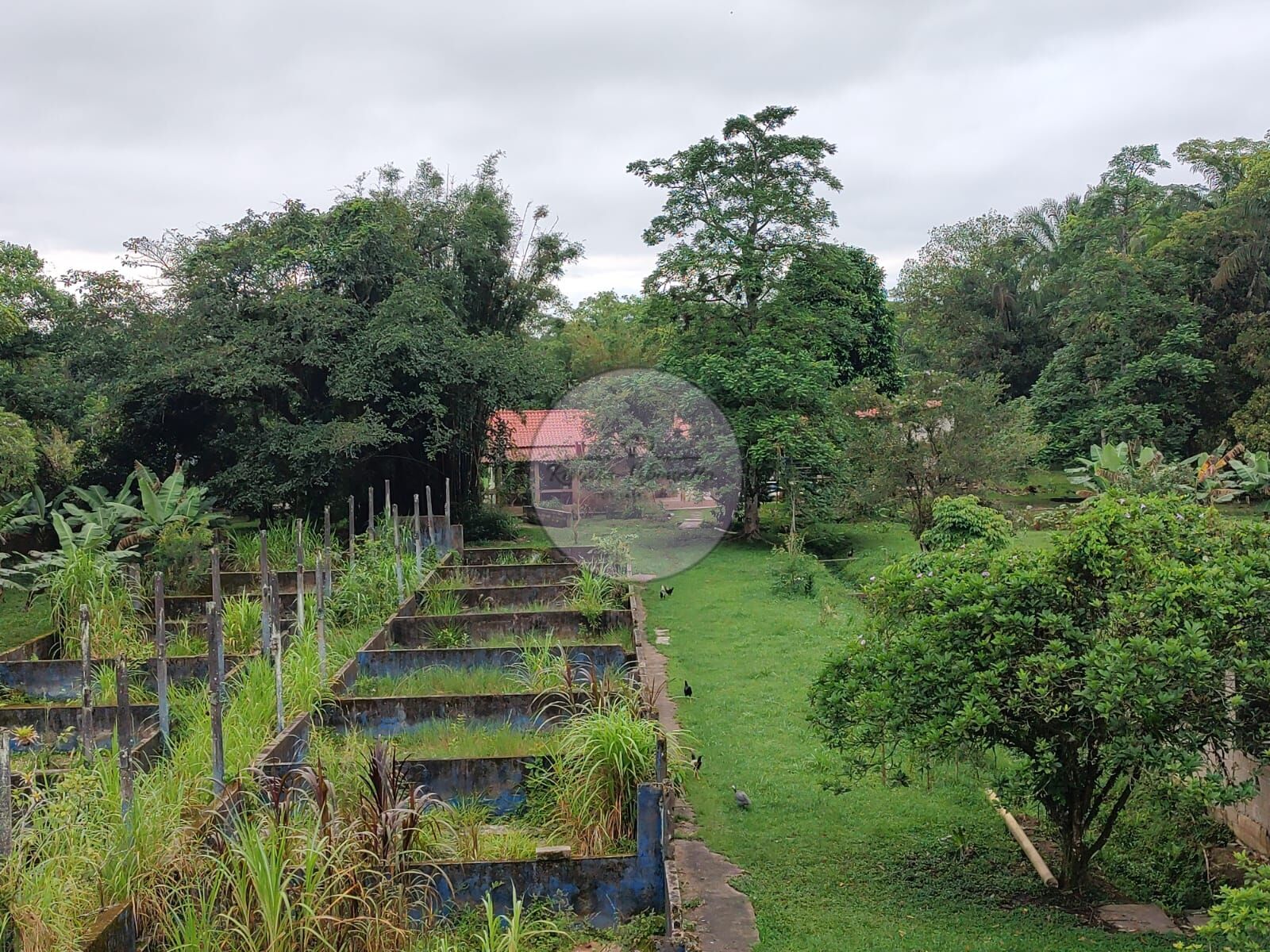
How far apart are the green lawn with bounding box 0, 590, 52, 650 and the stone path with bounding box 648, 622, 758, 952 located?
323 inches

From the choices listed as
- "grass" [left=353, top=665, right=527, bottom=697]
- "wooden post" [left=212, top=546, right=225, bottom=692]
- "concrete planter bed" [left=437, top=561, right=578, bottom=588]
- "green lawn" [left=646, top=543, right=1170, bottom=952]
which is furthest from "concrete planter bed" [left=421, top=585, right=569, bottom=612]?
"wooden post" [left=212, top=546, right=225, bottom=692]

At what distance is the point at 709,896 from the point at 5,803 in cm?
356

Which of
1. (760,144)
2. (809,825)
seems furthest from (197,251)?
(809,825)

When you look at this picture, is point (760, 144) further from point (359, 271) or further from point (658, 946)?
point (658, 946)

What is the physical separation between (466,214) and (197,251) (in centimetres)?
545

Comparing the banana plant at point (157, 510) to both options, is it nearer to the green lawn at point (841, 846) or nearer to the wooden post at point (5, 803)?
the green lawn at point (841, 846)

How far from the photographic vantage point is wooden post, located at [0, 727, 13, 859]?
450 centimetres

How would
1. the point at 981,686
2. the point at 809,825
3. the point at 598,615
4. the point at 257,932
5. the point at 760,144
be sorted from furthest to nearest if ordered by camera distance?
the point at 760,144 → the point at 598,615 → the point at 809,825 → the point at 981,686 → the point at 257,932

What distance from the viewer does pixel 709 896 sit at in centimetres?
583

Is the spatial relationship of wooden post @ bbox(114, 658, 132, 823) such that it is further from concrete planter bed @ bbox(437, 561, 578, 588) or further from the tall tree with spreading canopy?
the tall tree with spreading canopy

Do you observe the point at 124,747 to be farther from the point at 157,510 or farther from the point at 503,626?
the point at 157,510

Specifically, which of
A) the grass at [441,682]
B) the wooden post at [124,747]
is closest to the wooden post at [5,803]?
the wooden post at [124,747]

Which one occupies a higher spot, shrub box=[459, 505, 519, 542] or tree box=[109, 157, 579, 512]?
tree box=[109, 157, 579, 512]

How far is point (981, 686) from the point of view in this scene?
5.05 metres
